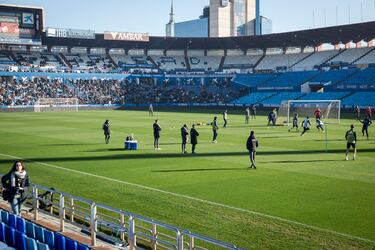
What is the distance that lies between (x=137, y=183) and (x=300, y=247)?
865cm

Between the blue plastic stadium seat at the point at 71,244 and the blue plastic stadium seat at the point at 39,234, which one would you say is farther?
the blue plastic stadium seat at the point at 39,234

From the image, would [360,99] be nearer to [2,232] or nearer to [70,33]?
[70,33]

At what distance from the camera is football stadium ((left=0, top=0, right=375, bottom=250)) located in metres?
11.5

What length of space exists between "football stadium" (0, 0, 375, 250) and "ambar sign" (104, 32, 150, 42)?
333 inches

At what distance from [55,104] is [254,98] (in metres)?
36.5

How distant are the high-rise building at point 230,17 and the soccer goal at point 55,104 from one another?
91.3 m

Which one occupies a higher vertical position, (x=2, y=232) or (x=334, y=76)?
(x=334, y=76)

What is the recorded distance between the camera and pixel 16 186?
12602 mm

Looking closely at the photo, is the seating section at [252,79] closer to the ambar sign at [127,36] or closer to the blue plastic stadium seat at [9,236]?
the ambar sign at [127,36]

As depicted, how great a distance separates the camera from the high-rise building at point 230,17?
164000 mm

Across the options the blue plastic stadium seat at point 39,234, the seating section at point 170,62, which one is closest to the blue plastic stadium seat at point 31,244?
the blue plastic stadium seat at point 39,234

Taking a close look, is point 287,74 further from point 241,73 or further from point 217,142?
point 217,142

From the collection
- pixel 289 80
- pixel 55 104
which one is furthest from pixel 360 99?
pixel 55 104

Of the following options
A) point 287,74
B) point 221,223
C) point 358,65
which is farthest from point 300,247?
point 287,74
